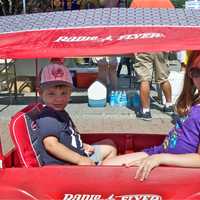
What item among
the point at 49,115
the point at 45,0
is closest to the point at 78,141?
the point at 49,115

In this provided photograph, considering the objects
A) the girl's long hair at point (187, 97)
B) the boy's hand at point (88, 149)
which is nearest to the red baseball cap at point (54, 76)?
the boy's hand at point (88, 149)

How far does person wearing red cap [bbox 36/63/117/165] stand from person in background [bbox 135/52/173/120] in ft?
11.3

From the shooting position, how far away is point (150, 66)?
267 inches

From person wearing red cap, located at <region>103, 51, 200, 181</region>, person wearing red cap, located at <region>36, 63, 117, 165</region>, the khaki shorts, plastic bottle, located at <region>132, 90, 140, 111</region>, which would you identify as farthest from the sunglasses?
plastic bottle, located at <region>132, 90, 140, 111</region>

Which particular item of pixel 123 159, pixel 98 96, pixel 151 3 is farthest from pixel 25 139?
pixel 98 96

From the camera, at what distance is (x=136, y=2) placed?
6.45 metres

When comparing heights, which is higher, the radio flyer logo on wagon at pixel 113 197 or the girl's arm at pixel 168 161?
the girl's arm at pixel 168 161

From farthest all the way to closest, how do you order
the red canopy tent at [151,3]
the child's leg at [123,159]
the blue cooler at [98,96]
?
the blue cooler at [98,96]
the red canopy tent at [151,3]
the child's leg at [123,159]

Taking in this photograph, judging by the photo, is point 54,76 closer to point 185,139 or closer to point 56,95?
point 56,95

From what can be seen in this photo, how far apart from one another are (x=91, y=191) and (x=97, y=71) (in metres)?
5.98

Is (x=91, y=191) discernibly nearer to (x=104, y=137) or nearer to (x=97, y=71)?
(x=104, y=137)

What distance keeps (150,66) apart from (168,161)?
433 centimetres

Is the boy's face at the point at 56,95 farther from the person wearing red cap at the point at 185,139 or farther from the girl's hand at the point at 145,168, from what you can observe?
the girl's hand at the point at 145,168

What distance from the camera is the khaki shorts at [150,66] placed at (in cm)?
669
